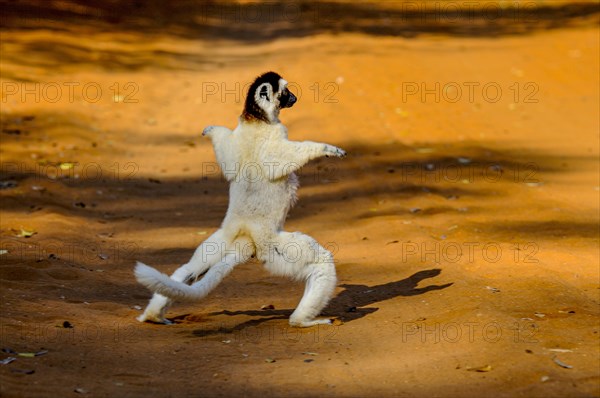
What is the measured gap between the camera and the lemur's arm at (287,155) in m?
6.52

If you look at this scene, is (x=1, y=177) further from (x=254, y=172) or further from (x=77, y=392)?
(x=77, y=392)

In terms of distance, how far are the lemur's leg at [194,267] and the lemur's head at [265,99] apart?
913 mm

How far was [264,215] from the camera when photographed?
6734 millimetres

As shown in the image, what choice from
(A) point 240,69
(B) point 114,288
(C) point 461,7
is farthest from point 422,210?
(C) point 461,7

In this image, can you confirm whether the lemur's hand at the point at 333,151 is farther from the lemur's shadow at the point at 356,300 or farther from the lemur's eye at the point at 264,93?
the lemur's shadow at the point at 356,300

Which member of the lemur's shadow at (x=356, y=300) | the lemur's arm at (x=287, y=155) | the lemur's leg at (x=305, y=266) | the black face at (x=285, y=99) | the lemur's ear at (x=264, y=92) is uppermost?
the lemur's ear at (x=264, y=92)

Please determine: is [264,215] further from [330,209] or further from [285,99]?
[330,209]

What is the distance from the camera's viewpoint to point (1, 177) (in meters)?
11.9

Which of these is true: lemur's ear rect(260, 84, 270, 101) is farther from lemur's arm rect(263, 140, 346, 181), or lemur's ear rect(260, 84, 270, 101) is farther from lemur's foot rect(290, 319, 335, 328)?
lemur's foot rect(290, 319, 335, 328)

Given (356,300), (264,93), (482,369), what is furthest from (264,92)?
(482,369)

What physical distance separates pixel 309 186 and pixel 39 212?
3732 mm

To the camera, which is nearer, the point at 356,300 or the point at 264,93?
the point at 264,93

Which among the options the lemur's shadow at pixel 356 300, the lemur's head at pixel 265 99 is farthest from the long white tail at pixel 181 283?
the lemur's head at pixel 265 99

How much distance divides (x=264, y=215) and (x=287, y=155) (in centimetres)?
49
